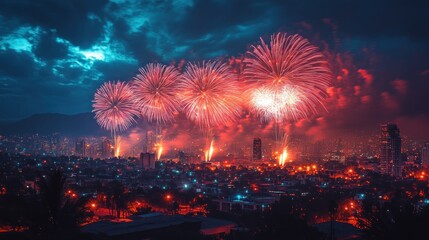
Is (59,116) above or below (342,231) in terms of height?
above

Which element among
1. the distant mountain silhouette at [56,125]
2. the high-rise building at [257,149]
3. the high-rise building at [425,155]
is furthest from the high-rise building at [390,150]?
the distant mountain silhouette at [56,125]

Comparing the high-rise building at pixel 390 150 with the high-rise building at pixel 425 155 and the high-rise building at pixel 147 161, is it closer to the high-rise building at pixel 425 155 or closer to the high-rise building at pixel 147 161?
the high-rise building at pixel 425 155

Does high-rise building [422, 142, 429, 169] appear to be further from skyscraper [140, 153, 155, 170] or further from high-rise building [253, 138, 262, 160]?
skyscraper [140, 153, 155, 170]

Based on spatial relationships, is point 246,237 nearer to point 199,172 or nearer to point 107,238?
point 107,238

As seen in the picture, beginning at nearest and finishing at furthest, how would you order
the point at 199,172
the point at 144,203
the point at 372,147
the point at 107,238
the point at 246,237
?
the point at 107,238 < the point at 246,237 < the point at 144,203 < the point at 199,172 < the point at 372,147

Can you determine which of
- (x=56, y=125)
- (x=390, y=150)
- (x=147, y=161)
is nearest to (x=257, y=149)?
(x=390, y=150)

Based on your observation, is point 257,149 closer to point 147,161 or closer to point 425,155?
point 425,155

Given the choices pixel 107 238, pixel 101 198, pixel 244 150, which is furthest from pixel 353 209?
pixel 244 150

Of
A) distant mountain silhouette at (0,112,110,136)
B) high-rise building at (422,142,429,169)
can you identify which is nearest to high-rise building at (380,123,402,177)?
high-rise building at (422,142,429,169)
